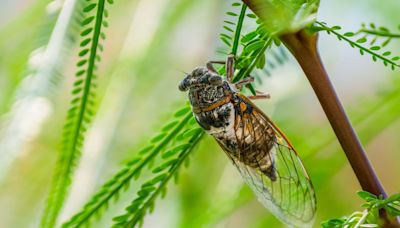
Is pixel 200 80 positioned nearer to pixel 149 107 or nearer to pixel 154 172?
pixel 154 172

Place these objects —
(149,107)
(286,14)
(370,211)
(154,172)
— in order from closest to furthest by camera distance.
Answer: (286,14) → (370,211) → (154,172) → (149,107)

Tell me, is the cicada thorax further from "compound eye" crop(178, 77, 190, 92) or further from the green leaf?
the green leaf

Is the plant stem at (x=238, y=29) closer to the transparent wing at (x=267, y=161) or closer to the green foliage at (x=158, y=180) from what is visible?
the green foliage at (x=158, y=180)

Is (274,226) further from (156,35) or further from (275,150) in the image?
(156,35)

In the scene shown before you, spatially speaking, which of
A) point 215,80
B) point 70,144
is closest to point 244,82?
point 215,80

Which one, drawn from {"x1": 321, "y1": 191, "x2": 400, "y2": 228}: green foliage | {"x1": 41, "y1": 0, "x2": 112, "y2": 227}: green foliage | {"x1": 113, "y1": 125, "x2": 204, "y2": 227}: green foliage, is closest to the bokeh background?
{"x1": 41, "y1": 0, "x2": 112, "y2": 227}: green foliage

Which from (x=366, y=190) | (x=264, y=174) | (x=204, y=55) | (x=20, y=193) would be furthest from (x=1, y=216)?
(x=366, y=190)

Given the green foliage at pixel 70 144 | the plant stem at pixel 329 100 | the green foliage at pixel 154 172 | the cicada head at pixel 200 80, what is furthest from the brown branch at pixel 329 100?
the cicada head at pixel 200 80
